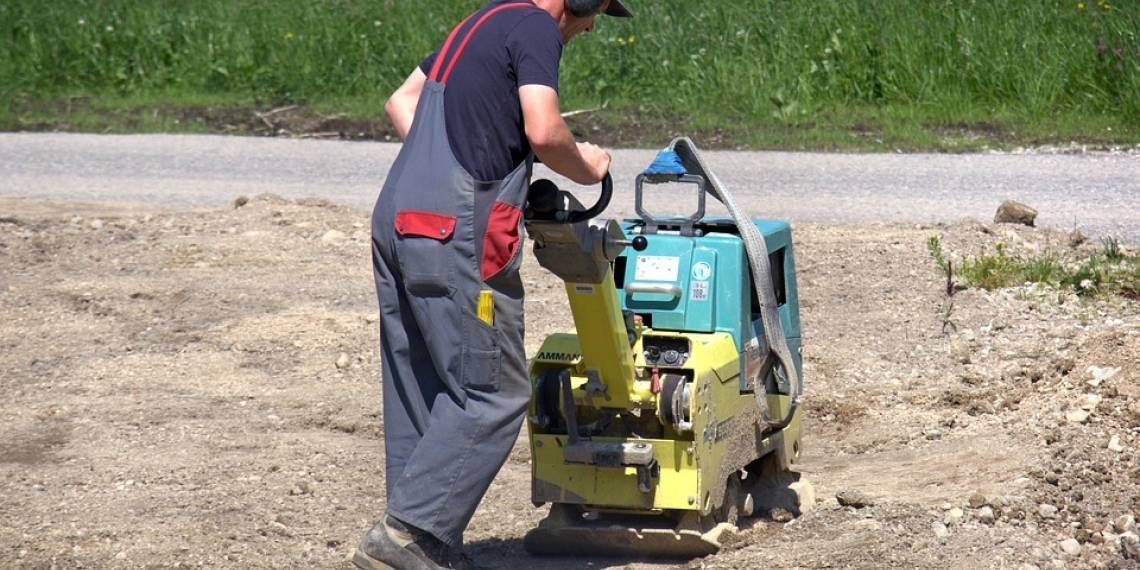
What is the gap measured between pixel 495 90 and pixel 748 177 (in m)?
6.53

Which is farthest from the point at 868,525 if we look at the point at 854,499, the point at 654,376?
the point at 654,376

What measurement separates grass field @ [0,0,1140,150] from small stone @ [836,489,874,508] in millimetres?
6645

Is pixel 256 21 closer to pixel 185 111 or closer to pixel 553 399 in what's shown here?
pixel 185 111

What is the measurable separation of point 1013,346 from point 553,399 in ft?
9.49

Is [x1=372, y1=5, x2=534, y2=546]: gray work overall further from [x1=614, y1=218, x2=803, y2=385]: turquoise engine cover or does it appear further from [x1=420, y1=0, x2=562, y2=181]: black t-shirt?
[x1=614, y1=218, x2=803, y2=385]: turquoise engine cover

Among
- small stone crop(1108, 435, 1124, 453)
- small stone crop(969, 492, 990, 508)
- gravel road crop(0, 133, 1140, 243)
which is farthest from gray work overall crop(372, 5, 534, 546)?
gravel road crop(0, 133, 1140, 243)

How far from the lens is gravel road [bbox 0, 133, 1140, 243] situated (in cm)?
881

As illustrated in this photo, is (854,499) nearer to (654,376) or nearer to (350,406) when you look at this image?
(654,376)

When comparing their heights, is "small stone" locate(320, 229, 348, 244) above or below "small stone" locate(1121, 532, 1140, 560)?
above

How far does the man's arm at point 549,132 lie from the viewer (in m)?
3.46

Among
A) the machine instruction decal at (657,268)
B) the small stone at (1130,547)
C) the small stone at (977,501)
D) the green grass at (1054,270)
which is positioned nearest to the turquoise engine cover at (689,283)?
the machine instruction decal at (657,268)

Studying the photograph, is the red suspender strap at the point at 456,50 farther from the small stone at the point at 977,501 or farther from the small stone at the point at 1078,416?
the small stone at the point at 1078,416

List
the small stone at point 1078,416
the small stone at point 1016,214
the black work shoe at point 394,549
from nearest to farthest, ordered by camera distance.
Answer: the black work shoe at point 394,549 < the small stone at point 1078,416 < the small stone at point 1016,214

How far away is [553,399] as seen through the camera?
13.3 feet
